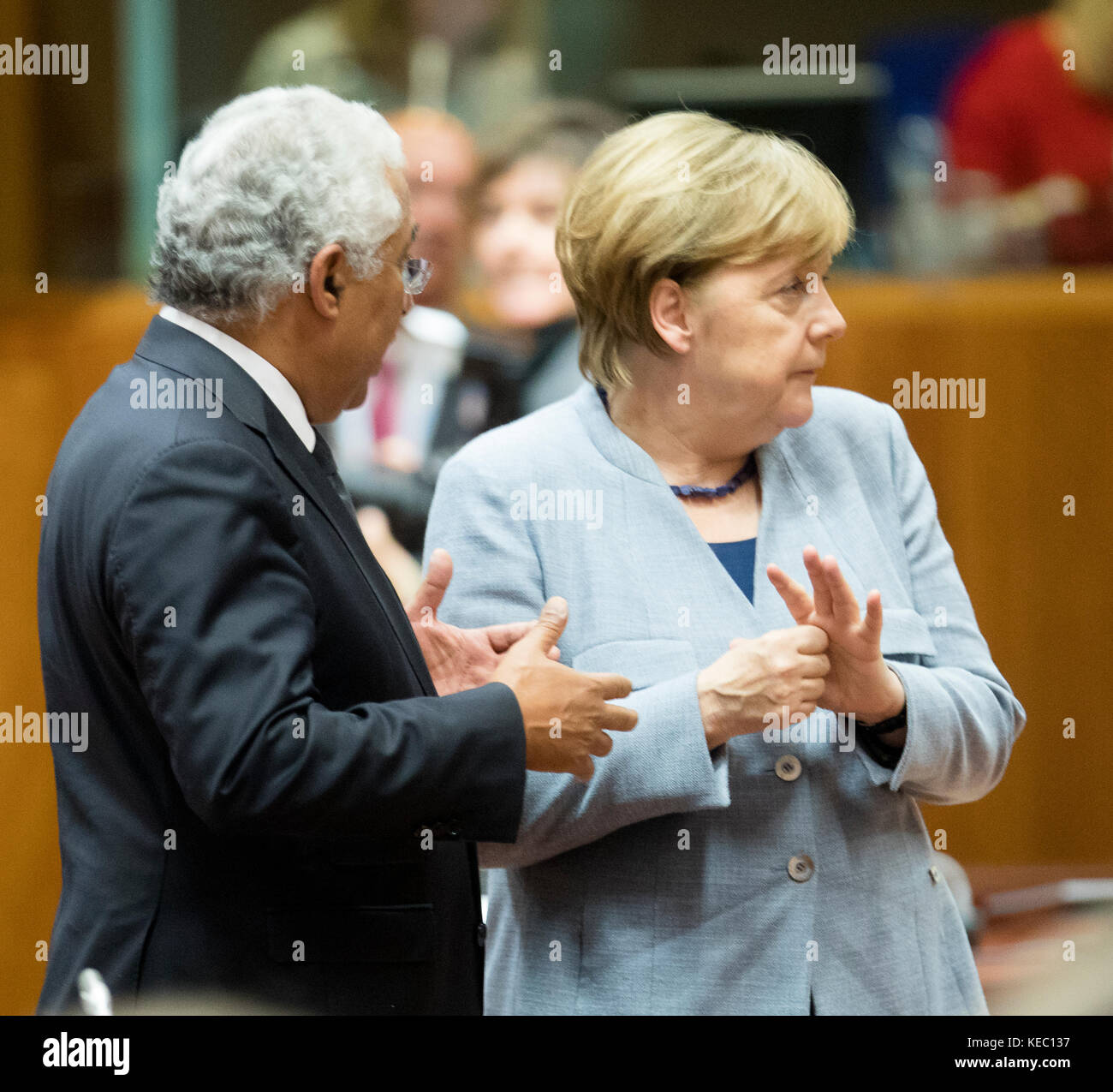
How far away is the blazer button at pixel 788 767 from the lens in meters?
1.65

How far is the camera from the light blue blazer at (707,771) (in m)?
1.62

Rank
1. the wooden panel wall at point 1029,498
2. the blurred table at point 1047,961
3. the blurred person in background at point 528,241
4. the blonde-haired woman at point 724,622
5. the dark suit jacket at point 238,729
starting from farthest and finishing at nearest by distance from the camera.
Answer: the wooden panel wall at point 1029,498, the blurred person in background at point 528,241, the blurred table at point 1047,961, the blonde-haired woman at point 724,622, the dark suit jacket at point 238,729

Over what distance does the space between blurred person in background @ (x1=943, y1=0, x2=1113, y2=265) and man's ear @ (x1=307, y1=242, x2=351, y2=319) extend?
6.71 ft

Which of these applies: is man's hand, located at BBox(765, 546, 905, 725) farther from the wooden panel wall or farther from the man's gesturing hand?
the wooden panel wall

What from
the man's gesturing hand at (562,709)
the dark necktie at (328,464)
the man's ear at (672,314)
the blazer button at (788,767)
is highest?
the man's ear at (672,314)

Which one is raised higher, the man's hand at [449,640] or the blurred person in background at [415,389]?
the blurred person in background at [415,389]

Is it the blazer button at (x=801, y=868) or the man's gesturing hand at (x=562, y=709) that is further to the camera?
the blazer button at (x=801, y=868)

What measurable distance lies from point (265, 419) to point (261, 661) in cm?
27

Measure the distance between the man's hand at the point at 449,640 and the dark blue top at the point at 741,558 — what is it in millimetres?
273

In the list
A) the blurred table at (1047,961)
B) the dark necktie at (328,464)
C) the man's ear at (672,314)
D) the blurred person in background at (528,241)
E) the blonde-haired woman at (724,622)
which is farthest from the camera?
the blurred person in background at (528,241)

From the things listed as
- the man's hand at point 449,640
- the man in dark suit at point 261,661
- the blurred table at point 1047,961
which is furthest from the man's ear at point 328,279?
the blurred table at point 1047,961

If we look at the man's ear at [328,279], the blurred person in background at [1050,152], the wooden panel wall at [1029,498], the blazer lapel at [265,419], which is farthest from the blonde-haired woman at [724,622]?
the blurred person in background at [1050,152]

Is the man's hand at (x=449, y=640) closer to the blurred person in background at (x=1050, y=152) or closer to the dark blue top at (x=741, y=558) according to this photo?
the dark blue top at (x=741, y=558)
